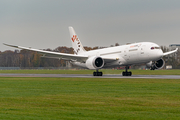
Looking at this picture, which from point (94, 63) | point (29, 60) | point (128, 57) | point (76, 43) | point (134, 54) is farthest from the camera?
point (29, 60)

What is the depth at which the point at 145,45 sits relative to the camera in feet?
139

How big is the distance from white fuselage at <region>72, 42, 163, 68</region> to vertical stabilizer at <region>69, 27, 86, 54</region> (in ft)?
31.7

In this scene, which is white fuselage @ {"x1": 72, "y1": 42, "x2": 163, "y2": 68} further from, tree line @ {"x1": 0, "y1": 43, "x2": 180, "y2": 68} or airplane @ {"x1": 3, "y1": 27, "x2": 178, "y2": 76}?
tree line @ {"x1": 0, "y1": 43, "x2": 180, "y2": 68}

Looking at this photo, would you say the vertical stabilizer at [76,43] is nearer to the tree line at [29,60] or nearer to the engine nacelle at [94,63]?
the engine nacelle at [94,63]

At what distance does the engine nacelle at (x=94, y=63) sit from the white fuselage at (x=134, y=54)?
2399mm

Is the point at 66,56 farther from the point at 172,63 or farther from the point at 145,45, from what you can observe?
the point at 172,63

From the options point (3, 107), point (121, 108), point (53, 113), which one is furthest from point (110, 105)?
point (3, 107)

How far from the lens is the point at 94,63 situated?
42625mm

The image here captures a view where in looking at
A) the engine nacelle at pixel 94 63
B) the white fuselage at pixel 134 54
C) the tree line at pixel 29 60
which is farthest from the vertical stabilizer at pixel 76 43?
the tree line at pixel 29 60

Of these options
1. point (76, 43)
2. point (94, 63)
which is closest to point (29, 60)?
point (76, 43)

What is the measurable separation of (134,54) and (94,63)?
633 cm

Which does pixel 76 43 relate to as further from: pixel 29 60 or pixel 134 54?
pixel 29 60

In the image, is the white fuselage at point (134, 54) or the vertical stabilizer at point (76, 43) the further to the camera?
the vertical stabilizer at point (76, 43)

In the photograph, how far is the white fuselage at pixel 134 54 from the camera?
4134 centimetres
